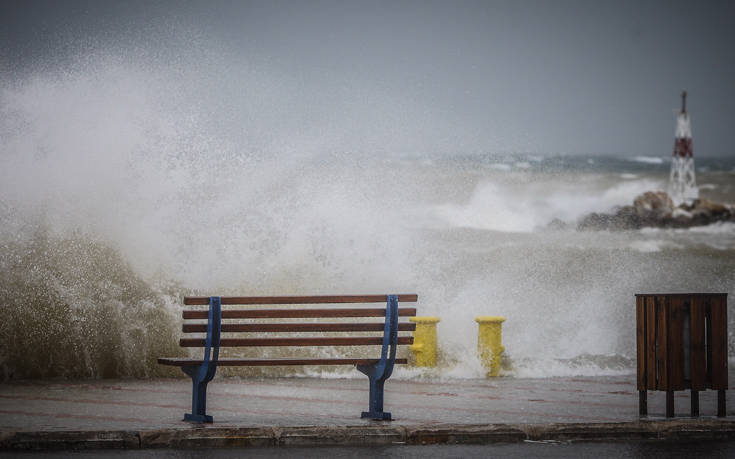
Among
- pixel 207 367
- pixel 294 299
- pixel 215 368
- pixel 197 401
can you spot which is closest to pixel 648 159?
pixel 294 299

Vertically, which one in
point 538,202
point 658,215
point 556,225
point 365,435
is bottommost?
point 365,435

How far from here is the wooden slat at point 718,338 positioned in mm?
7078

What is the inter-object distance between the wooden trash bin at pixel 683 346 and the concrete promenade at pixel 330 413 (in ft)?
0.83

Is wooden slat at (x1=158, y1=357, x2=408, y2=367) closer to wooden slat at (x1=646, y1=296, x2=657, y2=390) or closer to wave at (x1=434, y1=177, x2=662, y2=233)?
wooden slat at (x1=646, y1=296, x2=657, y2=390)

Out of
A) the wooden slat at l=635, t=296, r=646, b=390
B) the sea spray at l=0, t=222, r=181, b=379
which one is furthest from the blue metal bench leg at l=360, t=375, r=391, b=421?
the sea spray at l=0, t=222, r=181, b=379

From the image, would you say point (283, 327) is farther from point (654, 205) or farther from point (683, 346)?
point (654, 205)

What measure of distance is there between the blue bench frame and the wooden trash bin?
1.93 metres

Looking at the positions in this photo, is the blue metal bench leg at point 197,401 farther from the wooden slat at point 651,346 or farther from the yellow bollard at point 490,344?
the yellow bollard at point 490,344

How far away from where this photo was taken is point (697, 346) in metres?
7.10

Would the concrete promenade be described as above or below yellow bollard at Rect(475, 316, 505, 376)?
below

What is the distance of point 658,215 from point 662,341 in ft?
84.7

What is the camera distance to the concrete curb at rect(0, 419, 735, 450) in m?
A: 5.99

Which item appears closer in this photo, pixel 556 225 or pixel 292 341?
pixel 292 341

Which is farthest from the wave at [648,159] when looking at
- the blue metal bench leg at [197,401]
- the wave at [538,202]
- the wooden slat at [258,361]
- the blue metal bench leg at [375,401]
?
the blue metal bench leg at [197,401]
